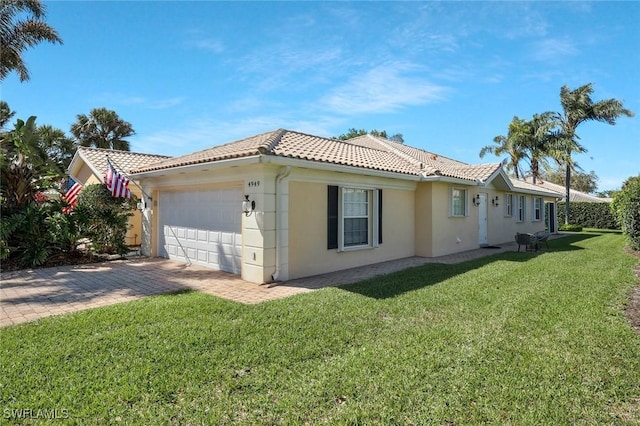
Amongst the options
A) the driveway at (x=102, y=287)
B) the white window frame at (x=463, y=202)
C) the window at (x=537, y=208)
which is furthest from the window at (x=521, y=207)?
the driveway at (x=102, y=287)

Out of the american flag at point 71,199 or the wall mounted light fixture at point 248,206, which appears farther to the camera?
the american flag at point 71,199

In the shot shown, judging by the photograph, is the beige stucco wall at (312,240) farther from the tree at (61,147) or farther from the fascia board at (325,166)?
the tree at (61,147)

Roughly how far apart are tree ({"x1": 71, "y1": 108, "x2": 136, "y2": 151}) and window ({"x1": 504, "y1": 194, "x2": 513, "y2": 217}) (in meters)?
26.5

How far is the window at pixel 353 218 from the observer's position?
10328mm

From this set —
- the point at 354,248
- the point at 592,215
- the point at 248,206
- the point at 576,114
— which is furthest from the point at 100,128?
the point at 592,215

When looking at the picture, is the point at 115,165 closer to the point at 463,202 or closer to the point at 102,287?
the point at 102,287

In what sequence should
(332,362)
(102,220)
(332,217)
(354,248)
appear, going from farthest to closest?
(102,220)
(354,248)
(332,217)
(332,362)

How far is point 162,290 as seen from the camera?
8102 mm

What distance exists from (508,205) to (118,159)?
21.6 meters

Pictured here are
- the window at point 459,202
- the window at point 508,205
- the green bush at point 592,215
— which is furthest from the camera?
the green bush at point 592,215

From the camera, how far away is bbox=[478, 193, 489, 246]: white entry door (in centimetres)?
1778

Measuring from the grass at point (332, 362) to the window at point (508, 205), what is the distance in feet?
46.6

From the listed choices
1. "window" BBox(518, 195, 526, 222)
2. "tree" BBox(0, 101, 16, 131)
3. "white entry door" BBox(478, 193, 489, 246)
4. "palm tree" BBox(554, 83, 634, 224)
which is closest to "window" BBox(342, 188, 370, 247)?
"white entry door" BBox(478, 193, 489, 246)

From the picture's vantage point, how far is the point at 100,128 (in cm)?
2611
